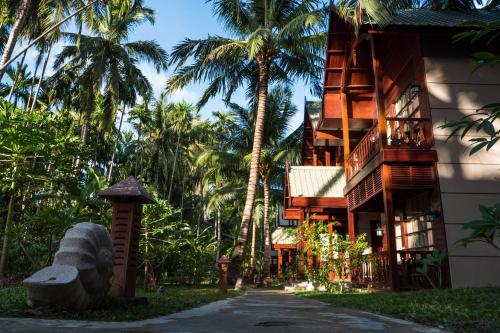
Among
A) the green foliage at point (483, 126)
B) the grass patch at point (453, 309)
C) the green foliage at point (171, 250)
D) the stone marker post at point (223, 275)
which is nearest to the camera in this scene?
the green foliage at point (483, 126)

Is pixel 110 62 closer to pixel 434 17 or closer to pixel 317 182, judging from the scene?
pixel 317 182

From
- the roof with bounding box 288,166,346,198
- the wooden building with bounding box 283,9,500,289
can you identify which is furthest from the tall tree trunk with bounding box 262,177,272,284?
the wooden building with bounding box 283,9,500,289

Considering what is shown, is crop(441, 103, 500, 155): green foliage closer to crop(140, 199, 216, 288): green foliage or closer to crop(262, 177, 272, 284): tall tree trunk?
crop(140, 199, 216, 288): green foliage

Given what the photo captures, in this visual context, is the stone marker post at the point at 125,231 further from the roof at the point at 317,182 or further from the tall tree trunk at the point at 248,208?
the roof at the point at 317,182

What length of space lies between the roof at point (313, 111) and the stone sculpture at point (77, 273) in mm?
13476

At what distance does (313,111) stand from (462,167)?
35.6 ft

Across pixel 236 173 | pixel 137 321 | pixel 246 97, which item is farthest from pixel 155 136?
pixel 137 321

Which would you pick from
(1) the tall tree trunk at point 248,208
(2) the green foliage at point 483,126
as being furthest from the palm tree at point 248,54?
(2) the green foliage at point 483,126

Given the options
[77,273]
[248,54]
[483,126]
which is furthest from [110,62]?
[483,126]

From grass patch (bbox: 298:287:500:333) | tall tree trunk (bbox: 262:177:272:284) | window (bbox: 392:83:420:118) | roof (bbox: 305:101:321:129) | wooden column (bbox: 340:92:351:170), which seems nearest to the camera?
grass patch (bbox: 298:287:500:333)

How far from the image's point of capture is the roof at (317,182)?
50.1ft

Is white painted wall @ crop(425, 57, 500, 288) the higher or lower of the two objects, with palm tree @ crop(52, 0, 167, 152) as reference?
lower

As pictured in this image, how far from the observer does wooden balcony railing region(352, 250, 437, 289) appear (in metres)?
9.01

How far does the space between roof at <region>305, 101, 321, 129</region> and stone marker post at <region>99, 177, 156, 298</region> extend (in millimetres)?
12340
